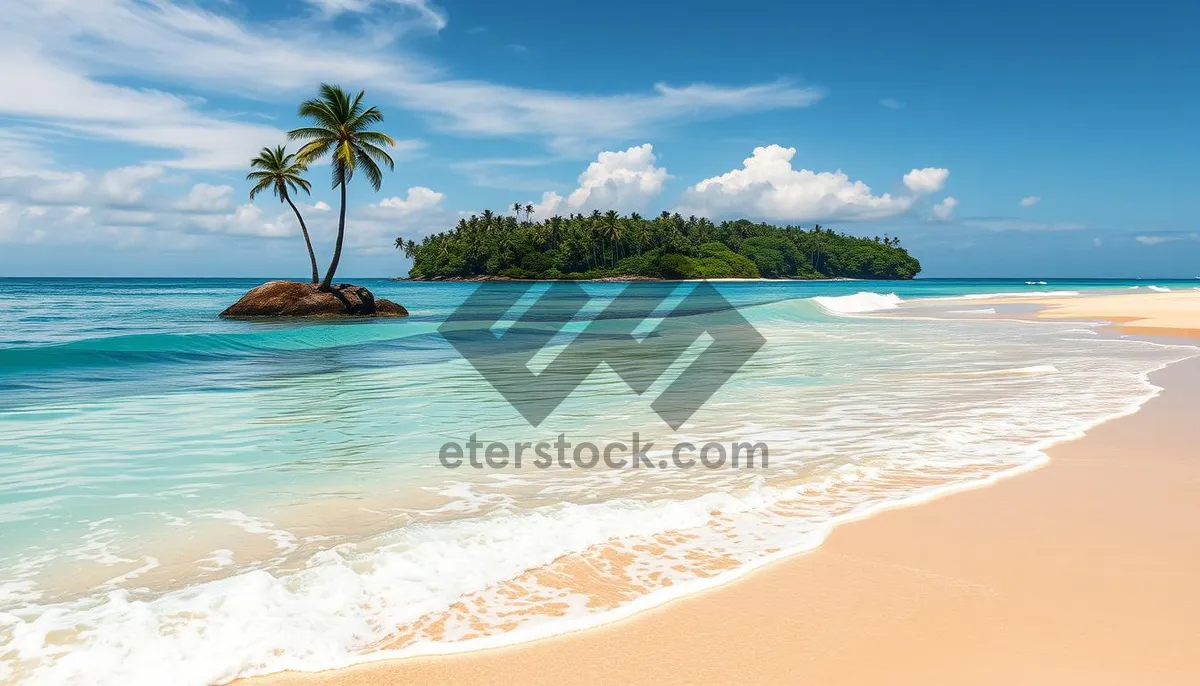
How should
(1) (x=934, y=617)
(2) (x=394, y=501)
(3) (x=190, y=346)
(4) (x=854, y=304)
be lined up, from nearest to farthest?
(1) (x=934, y=617) → (2) (x=394, y=501) → (3) (x=190, y=346) → (4) (x=854, y=304)

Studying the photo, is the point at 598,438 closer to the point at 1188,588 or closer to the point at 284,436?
the point at 284,436

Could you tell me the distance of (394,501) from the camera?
5867mm

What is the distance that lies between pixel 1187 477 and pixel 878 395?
5.23 meters

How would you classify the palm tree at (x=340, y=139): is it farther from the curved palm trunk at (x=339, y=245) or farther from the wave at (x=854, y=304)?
the wave at (x=854, y=304)

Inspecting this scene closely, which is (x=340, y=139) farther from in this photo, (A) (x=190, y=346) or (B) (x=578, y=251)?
(B) (x=578, y=251)

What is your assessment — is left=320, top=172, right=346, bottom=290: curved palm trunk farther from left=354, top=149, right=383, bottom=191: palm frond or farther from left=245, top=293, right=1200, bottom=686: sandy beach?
left=245, top=293, right=1200, bottom=686: sandy beach

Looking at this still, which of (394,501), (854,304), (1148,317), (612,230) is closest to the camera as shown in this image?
(394,501)

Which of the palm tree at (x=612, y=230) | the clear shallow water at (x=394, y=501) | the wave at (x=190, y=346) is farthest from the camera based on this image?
the palm tree at (x=612, y=230)

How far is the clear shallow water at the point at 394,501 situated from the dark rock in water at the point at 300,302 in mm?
20294

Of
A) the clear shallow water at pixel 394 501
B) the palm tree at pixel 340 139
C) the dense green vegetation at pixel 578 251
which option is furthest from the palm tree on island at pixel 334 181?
the dense green vegetation at pixel 578 251

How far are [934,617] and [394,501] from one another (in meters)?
4.18

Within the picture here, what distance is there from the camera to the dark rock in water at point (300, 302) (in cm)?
3406

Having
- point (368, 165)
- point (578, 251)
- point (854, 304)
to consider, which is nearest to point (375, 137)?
point (368, 165)

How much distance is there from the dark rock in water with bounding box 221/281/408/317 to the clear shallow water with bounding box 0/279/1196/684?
20.3 metres
